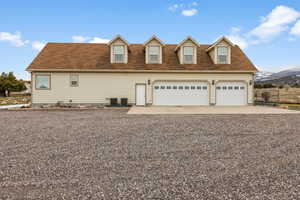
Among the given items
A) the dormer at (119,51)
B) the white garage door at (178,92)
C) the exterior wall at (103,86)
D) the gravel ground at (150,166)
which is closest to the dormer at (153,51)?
the exterior wall at (103,86)

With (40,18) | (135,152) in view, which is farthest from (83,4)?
(135,152)

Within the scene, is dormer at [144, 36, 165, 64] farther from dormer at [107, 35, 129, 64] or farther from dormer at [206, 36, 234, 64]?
dormer at [206, 36, 234, 64]

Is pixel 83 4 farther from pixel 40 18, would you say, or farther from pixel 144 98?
pixel 144 98

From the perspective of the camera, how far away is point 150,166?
11.7 feet

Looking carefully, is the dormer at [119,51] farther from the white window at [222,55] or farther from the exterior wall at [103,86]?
the white window at [222,55]

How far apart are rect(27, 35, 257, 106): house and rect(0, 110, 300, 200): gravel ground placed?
10.1m

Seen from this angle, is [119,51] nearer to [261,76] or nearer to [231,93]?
[231,93]

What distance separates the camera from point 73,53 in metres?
17.2

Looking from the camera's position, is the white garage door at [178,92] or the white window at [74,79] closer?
the white window at [74,79]

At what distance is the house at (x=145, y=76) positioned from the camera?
15656mm

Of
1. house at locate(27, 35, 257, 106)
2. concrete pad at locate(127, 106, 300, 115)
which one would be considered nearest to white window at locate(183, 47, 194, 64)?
house at locate(27, 35, 257, 106)

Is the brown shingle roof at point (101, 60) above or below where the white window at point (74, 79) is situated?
above

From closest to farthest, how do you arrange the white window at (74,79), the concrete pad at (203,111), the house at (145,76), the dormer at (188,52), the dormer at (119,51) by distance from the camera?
the concrete pad at (203,111) → the house at (145,76) → the white window at (74,79) → the dormer at (119,51) → the dormer at (188,52)

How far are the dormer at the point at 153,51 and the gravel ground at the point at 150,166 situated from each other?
11690 mm
